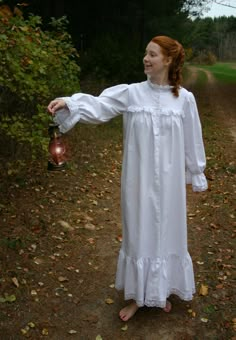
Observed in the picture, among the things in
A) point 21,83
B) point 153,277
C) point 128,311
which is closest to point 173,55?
point 153,277

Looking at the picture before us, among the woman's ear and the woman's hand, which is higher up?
the woman's ear

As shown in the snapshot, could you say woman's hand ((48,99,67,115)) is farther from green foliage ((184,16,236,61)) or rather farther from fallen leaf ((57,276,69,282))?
green foliage ((184,16,236,61))

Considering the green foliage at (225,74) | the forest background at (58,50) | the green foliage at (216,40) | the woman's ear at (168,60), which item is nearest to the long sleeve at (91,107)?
the woman's ear at (168,60)

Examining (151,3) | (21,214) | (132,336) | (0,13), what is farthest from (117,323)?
(151,3)

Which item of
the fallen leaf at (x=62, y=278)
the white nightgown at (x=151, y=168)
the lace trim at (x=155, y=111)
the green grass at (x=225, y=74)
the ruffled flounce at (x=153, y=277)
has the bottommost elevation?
the green grass at (x=225, y=74)

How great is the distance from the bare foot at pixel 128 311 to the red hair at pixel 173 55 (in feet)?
5.94

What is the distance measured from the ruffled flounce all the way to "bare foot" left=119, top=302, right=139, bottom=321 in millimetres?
222

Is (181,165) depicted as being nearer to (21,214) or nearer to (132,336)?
(132,336)

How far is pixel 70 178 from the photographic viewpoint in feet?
23.8

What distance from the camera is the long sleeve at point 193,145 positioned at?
3.47 m

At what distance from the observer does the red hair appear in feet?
10.6

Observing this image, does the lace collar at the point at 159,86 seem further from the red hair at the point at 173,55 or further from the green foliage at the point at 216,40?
the green foliage at the point at 216,40

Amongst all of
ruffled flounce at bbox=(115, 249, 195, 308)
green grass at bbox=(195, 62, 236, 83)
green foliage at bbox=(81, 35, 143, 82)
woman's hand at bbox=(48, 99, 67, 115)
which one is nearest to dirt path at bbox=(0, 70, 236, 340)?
ruffled flounce at bbox=(115, 249, 195, 308)

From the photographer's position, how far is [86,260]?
4.91 meters
